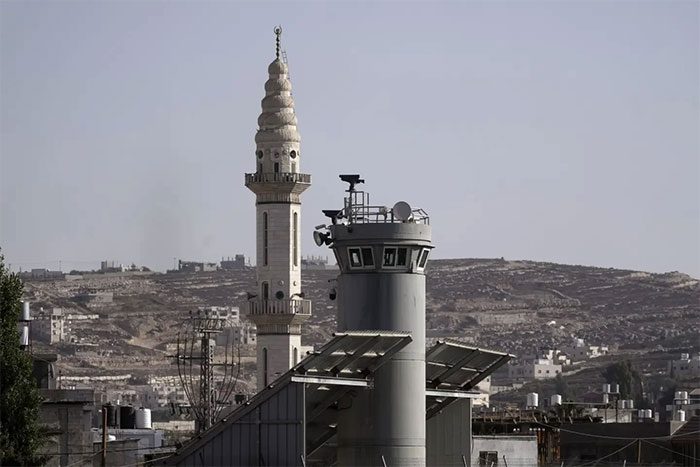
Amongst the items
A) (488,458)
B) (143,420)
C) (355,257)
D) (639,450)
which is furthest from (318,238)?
(143,420)

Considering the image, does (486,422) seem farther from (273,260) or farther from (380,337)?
(380,337)

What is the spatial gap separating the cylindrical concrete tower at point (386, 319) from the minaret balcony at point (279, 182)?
5356cm

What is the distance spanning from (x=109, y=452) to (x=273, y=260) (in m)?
37.8

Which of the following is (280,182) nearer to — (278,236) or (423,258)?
(278,236)

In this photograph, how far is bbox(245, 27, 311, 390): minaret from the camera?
348 ft

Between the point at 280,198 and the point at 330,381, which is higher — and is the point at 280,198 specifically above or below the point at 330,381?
above

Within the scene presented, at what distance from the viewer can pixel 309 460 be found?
52375 millimetres

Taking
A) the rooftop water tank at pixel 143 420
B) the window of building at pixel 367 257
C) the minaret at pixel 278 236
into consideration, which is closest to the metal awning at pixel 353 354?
the window of building at pixel 367 257

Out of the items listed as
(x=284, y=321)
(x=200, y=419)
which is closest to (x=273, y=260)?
(x=284, y=321)

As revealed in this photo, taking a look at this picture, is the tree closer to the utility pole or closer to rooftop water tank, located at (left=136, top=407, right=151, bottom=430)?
the utility pole

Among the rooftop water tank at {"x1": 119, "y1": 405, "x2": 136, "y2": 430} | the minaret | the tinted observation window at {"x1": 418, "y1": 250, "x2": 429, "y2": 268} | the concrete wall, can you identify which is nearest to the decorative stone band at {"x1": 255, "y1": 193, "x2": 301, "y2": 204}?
the minaret

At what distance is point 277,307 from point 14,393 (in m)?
52.7

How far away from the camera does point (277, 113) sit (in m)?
107

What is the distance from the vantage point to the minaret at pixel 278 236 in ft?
348
